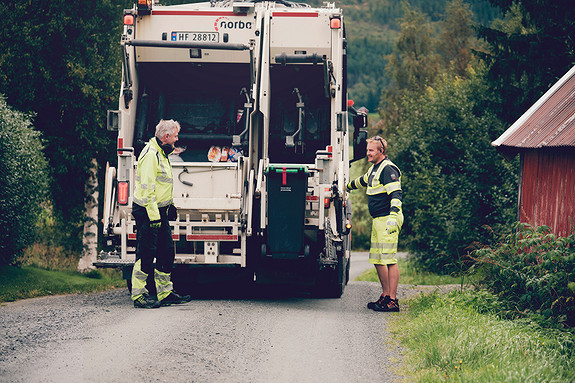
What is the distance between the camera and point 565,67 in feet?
48.7

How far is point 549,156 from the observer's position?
1056 centimetres

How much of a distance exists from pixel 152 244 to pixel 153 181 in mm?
681

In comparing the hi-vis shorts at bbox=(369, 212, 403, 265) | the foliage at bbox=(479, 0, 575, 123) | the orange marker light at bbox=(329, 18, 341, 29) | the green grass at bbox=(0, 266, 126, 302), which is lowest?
the green grass at bbox=(0, 266, 126, 302)

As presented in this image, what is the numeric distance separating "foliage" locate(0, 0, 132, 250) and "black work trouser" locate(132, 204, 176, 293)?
7844mm

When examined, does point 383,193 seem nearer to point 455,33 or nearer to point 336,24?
point 336,24

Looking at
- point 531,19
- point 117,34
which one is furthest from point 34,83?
point 531,19

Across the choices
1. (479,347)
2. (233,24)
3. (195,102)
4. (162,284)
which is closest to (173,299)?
(162,284)

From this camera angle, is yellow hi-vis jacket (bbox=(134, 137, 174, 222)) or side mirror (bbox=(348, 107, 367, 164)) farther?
side mirror (bbox=(348, 107, 367, 164))

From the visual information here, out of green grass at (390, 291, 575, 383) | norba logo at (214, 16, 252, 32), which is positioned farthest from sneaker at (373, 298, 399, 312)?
norba logo at (214, 16, 252, 32)

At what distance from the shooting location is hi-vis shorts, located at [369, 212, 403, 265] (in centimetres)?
880

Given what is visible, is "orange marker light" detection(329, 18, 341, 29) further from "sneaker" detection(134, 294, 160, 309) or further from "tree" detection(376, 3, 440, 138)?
"tree" detection(376, 3, 440, 138)

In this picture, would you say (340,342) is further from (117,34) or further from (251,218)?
(117,34)

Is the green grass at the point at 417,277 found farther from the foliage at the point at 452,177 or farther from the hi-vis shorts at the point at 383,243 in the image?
the hi-vis shorts at the point at 383,243

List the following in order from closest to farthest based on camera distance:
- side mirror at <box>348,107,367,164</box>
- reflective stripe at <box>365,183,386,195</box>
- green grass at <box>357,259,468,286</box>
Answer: reflective stripe at <box>365,183,386,195</box>
side mirror at <box>348,107,367,164</box>
green grass at <box>357,259,468,286</box>
